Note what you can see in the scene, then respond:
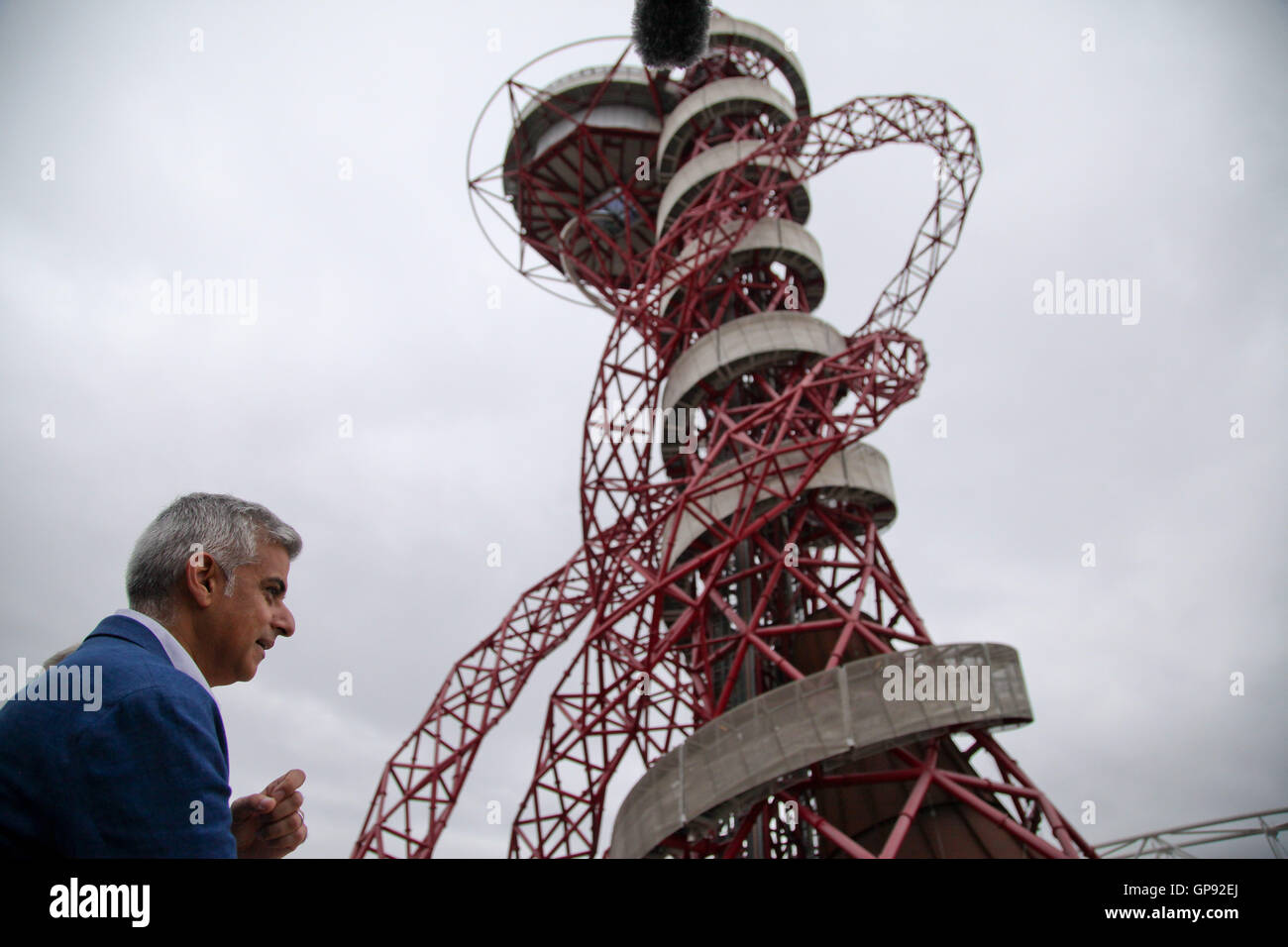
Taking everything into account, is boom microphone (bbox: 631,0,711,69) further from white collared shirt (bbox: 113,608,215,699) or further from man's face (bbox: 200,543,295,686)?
white collared shirt (bbox: 113,608,215,699)

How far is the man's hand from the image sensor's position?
2.53 metres

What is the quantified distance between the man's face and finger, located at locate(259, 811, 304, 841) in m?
0.48

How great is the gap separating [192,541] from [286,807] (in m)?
0.94

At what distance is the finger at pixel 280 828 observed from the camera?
2.55 metres

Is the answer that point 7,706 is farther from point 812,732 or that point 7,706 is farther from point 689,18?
point 689,18

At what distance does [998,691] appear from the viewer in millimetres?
15664

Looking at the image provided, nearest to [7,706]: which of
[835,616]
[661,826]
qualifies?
[661,826]

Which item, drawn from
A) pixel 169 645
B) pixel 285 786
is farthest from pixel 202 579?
pixel 285 786

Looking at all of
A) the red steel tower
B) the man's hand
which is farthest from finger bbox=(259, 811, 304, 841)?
the red steel tower

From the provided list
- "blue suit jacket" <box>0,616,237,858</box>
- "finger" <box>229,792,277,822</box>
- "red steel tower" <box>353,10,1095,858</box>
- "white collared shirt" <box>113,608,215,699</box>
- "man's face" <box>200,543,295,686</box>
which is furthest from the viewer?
"red steel tower" <box>353,10,1095,858</box>
